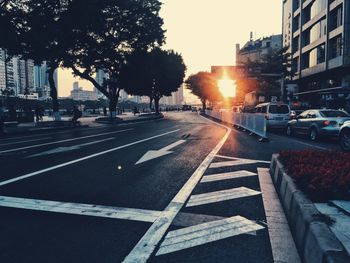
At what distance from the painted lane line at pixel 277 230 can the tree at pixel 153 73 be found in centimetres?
3232

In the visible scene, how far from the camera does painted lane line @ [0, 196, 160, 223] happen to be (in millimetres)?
4492

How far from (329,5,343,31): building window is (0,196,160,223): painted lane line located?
39.1 m

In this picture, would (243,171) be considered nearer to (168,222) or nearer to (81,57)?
(168,222)

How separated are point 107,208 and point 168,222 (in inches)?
40.5

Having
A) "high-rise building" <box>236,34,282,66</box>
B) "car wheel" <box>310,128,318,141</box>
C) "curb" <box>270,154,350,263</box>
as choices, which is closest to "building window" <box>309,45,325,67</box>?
"car wheel" <box>310,128,318,141</box>

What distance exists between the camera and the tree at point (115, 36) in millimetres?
30391

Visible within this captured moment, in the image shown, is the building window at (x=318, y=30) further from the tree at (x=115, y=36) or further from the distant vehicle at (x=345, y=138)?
the distant vehicle at (x=345, y=138)

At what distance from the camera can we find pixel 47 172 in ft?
24.1

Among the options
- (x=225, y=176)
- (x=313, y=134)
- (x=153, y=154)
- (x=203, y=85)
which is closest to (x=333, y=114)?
(x=313, y=134)

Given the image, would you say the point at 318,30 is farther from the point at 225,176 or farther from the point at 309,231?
the point at 309,231

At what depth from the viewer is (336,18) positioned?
129 ft

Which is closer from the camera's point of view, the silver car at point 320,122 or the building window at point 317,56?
the silver car at point 320,122

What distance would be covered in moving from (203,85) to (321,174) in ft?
276

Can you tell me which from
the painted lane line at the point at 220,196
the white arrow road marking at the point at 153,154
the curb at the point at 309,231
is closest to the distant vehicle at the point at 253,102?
the white arrow road marking at the point at 153,154
